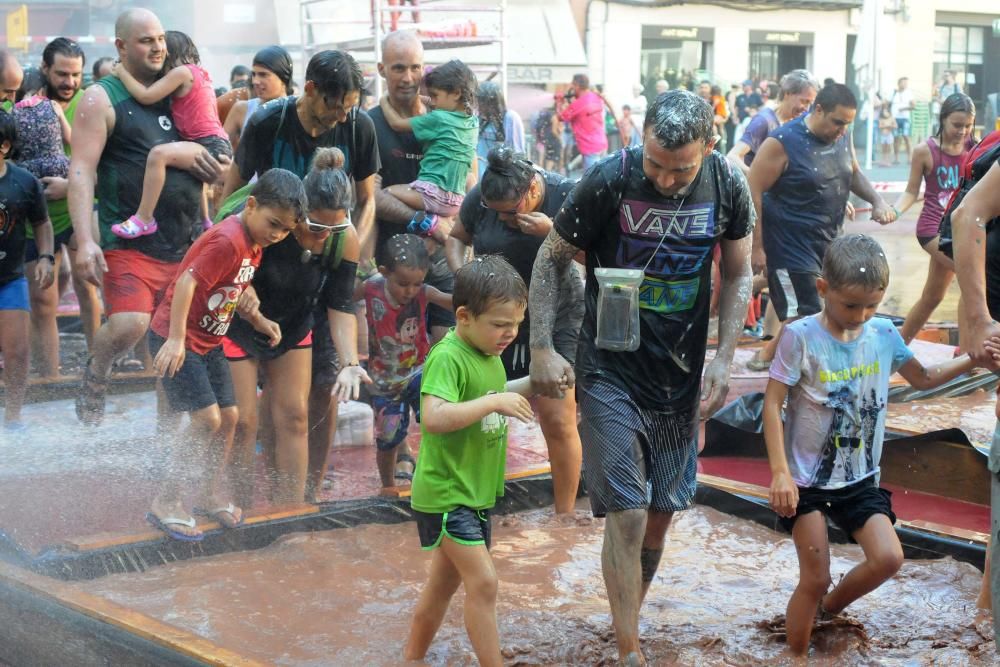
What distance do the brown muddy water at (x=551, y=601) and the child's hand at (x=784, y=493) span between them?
0.56 m

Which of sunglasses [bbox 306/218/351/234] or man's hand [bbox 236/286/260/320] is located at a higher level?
sunglasses [bbox 306/218/351/234]

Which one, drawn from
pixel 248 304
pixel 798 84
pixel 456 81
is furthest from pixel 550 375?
pixel 798 84

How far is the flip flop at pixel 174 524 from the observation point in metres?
5.24

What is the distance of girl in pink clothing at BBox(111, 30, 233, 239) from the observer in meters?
6.22

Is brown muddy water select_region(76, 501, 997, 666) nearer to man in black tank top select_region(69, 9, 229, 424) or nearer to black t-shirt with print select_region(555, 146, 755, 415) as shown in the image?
black t-shirt with print select_region(555, 146, 755, 415)

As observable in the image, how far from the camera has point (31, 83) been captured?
9.48m

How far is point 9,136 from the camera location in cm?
655

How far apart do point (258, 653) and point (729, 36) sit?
3252cm

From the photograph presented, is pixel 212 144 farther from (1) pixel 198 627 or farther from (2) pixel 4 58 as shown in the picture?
(1) pixel 198 627

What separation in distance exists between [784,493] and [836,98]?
4.29m

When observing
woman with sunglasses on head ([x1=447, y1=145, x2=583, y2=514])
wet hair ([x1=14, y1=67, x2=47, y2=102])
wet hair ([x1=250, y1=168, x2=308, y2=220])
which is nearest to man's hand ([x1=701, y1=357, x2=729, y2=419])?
woman with sunglasses on head ([x1=447, y1=145, x2=583, y2=514])

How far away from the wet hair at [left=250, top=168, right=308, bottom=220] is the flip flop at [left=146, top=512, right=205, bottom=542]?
1372 mm

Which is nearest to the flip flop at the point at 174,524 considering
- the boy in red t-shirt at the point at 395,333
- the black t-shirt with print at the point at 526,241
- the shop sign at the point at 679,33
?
the boy in red t-shirt at the point at 395,333

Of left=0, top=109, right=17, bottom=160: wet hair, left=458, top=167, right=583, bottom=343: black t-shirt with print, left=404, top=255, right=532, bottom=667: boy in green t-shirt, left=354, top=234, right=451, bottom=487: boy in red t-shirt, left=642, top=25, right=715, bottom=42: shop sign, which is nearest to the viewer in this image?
left=404, top=255, right=532, bottom=667: boy in green t-shirt
